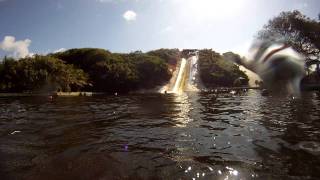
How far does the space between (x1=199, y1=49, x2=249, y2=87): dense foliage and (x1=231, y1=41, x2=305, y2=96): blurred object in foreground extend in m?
3.90

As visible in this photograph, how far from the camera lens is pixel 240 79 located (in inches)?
2611

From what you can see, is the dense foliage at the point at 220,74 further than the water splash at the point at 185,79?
Yes

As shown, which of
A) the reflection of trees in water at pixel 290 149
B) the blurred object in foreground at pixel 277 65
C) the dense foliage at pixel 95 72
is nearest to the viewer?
the reflection of trees in water at pixel 290 149

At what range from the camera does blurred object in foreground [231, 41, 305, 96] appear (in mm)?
54812

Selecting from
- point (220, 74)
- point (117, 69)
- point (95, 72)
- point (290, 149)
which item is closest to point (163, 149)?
point (290, 149)

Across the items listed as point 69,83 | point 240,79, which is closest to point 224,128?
point 69,83

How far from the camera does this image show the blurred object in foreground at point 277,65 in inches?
2158

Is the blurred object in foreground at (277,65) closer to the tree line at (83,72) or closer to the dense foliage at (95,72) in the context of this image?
the dense foliage at (95,72)

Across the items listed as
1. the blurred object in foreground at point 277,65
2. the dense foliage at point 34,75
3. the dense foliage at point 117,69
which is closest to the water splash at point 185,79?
the dense foliage at point 117,69

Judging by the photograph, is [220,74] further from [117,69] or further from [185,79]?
[117,69]

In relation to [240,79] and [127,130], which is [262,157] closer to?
[127,130]

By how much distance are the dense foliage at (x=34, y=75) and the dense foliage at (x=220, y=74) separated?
2608 cm

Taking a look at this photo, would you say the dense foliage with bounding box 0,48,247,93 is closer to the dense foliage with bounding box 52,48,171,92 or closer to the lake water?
the dense foliage with bounding box 52,48,171,92

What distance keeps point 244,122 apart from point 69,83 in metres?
38.1
